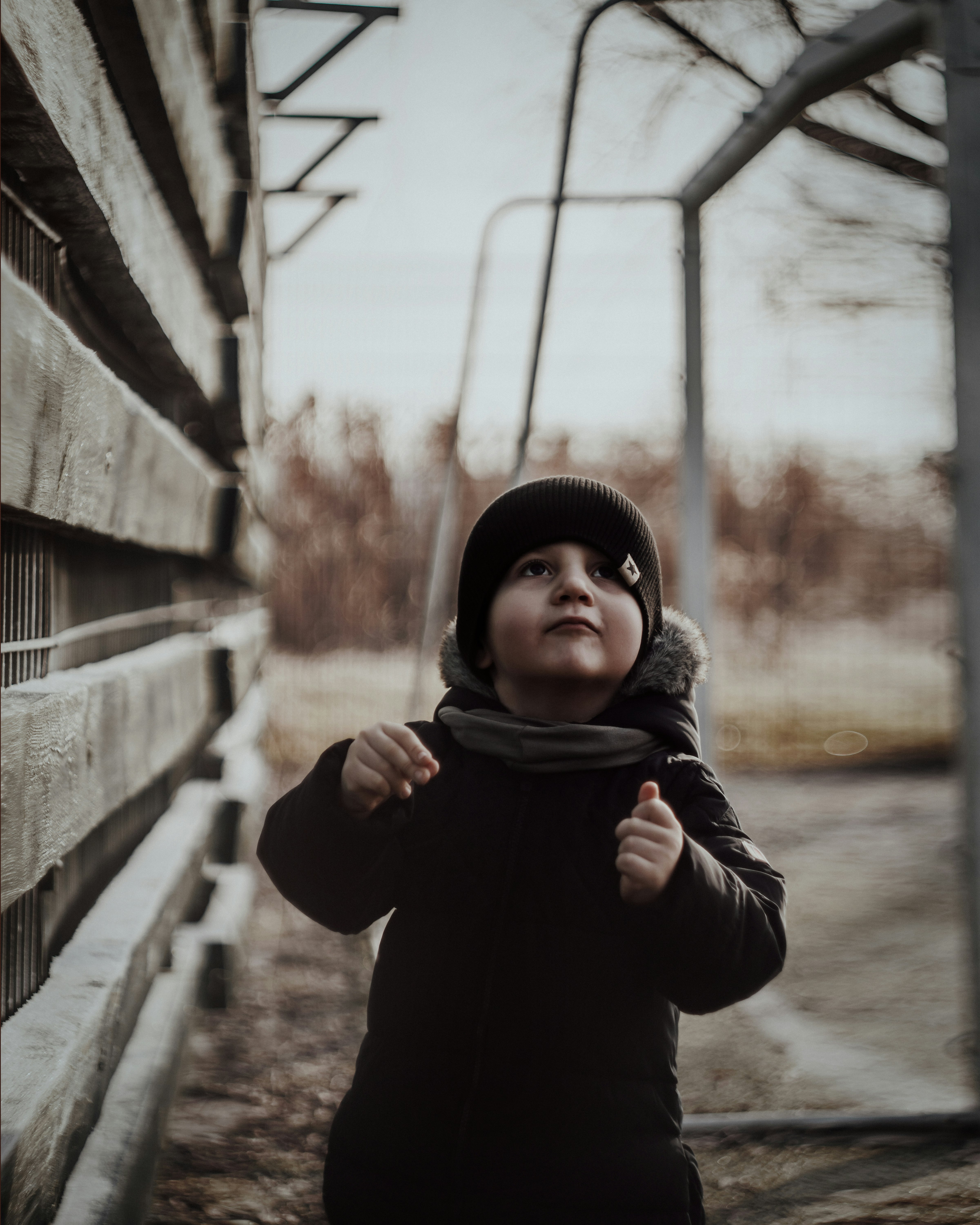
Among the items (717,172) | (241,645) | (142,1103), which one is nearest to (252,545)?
(241,645)

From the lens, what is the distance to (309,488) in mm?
6695

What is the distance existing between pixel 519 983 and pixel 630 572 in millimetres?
501

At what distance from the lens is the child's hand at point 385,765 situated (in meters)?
1.12

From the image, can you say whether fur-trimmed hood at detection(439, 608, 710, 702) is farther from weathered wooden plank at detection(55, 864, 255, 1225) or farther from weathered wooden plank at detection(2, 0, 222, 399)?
weathered wooden plank at detection(55, 864, 255, 1225)

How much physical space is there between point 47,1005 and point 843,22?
2.34 metres

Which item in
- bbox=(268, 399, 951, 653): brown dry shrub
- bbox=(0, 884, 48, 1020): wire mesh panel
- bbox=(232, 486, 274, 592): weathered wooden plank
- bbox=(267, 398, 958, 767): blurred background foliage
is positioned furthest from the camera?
bbox=(267, 398, 958, 767): blurred background foliage

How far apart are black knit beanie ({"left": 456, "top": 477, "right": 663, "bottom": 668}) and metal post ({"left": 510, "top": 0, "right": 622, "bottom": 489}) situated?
56cm

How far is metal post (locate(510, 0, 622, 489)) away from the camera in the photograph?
81.2 inches

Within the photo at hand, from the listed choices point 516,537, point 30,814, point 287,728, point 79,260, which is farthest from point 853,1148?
point 287,728

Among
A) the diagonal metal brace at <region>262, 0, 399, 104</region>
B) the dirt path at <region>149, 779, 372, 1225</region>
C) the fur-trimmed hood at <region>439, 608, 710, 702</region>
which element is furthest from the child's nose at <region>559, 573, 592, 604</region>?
the diagonal metal brace at <region>262, 0, 399, 104</region>

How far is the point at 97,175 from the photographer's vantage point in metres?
1.41

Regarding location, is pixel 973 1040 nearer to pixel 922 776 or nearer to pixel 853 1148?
pixel 853 1148

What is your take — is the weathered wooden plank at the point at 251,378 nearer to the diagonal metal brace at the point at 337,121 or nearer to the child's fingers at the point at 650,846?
the diagonal metal brace at the point at 337,121

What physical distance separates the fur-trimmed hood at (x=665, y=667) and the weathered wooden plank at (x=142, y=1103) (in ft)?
2.95
